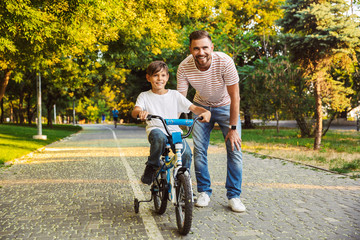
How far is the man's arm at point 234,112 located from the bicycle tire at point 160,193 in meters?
0.97

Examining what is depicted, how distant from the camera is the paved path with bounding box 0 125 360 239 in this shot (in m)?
3.70

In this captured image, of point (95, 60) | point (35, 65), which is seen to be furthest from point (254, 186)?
point (95, 60)

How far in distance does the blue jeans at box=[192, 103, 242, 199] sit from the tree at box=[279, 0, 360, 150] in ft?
23.6

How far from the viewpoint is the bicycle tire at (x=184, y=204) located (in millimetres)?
3496

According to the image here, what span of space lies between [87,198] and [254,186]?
8.78ft

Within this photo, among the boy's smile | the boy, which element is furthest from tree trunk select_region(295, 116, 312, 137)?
the boy's smile

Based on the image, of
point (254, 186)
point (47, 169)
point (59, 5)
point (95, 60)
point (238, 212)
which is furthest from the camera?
point (95, 60)

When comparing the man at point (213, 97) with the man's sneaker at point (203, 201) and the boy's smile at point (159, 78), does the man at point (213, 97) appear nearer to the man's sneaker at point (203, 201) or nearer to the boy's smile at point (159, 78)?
the man's sneaker at point (203, 201)

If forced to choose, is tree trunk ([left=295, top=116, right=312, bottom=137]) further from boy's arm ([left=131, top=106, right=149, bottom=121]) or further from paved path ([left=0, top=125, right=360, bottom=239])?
boy's arm ([left=131, top=106, right=149, bottom=121])

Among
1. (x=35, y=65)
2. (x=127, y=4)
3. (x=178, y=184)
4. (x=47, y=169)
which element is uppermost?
(x=127, y=4)

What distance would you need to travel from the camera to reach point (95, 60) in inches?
714

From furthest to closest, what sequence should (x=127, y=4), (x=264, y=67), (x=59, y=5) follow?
(x=264, y=67) < (x=127, y=4) < (x=59, y=5)

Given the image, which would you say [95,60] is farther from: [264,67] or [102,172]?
[102,172]

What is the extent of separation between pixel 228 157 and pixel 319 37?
7312 millimetres
